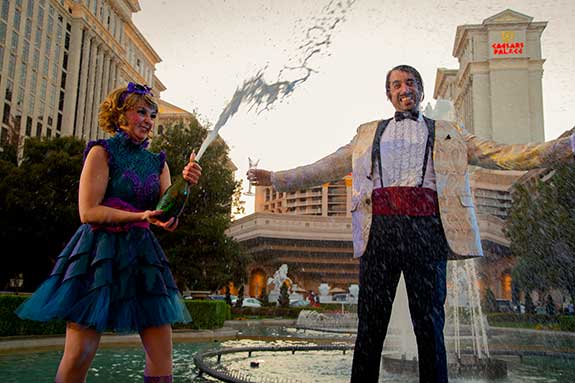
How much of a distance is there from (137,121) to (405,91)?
61.0 inches

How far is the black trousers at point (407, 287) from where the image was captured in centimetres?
283

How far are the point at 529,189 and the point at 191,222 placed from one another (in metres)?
17.1

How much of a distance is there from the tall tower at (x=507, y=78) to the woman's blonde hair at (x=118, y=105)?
263 ft

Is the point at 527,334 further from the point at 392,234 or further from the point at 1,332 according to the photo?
the point at 392,234

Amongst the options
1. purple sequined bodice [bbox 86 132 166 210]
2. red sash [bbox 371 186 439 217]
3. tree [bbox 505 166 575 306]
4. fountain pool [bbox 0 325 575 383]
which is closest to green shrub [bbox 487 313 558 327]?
tree [bbox 505 166 575 306]

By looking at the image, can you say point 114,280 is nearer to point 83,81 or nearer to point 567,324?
point 567,324

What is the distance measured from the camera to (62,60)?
57.0 m

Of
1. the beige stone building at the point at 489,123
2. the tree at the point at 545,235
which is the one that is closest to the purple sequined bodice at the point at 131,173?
the tree at the point at 545,235

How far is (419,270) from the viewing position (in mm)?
2863

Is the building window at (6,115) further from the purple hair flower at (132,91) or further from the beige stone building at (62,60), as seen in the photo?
the purple hair flower at (132,91)

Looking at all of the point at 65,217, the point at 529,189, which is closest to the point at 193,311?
the point at 65,217

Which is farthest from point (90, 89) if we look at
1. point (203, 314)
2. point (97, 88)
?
point (203, 314)

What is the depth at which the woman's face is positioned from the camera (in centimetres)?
269

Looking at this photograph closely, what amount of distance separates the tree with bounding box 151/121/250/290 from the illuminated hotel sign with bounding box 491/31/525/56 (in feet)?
231
